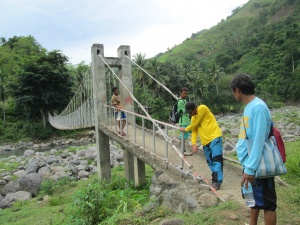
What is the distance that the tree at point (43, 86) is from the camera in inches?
797

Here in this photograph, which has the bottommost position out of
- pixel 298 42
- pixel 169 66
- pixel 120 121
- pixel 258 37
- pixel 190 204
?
pixel 190 204

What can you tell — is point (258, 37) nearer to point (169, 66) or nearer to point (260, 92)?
point (260, 92)

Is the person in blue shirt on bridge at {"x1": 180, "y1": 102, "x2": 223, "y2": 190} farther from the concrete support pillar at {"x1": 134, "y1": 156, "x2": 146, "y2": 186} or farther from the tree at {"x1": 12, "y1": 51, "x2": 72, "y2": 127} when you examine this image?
the tree at {"x1": 12, "y1": 51, "x2": 72, "y2": 127}

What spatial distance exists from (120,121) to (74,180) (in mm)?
Result: 3735

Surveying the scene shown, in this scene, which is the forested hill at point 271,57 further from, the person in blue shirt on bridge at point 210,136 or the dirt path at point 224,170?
the person in blue shirt on bridge at point 210,136

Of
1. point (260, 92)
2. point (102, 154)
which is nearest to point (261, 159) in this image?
point (102, 154)

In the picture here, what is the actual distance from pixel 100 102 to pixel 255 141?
5.56m

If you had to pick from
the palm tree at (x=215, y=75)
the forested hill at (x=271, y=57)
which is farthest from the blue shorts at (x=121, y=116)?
the palm tree at (x=215, y=75)

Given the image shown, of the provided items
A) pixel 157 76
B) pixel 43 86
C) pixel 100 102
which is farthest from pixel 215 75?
pixel 100 102

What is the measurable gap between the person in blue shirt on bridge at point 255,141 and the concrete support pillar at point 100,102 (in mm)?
5315

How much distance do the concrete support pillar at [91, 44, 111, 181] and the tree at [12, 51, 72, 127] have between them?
14.6 m

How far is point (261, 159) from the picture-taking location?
1.70m

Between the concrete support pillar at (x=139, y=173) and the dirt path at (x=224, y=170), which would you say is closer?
the dirt path at (x=224, y=170)

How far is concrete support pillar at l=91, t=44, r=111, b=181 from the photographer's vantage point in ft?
22.6
